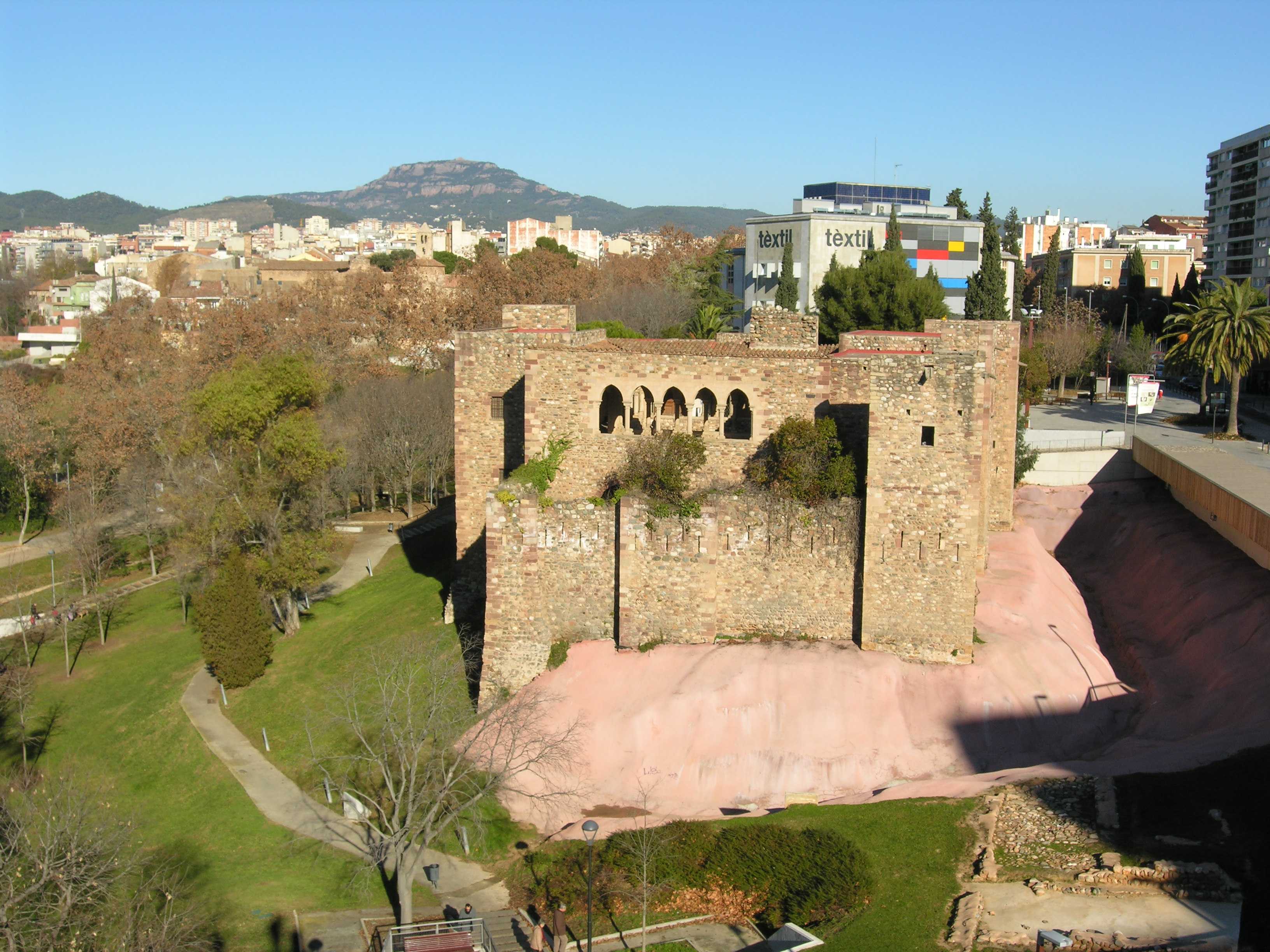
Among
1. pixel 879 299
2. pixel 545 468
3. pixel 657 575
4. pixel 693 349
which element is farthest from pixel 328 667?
pixel 879 299

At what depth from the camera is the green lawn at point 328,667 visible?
25.1 meters

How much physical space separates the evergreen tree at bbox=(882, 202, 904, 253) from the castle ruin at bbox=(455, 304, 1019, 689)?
34.0m

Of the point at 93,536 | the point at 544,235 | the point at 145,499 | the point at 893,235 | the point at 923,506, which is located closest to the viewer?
the point at 923,506

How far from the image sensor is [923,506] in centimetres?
2352

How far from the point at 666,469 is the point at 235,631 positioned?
13984mm

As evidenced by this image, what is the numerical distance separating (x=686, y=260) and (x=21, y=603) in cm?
5975

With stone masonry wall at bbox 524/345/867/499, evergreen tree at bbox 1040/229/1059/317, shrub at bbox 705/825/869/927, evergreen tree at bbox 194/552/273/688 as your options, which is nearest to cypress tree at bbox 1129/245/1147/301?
evergreen tree at bbox 1040/229/1059/317

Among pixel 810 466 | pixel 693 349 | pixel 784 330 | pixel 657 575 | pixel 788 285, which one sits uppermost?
pixel 788 285

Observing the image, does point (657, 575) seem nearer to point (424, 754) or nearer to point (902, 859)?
point (424, 754)

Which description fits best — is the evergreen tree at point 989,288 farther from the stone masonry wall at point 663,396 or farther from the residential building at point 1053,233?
the residential building at point 1053,233

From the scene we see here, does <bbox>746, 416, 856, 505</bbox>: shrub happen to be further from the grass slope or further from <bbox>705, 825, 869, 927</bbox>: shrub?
<bbox>705, 825, 869, 927</bbox>: shrub

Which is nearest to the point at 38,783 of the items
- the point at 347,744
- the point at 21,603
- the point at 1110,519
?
the point at 347,744

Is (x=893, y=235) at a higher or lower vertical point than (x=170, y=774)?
higher

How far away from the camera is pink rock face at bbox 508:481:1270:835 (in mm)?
22281
